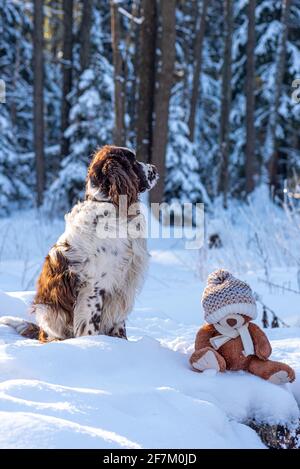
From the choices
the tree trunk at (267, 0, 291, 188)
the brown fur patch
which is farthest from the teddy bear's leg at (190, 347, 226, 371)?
the tree trunk at (267, 0, 291, 188)

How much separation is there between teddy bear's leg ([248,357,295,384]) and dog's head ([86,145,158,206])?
137cm

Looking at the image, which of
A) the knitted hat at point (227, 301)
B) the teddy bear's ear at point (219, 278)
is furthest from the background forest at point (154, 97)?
the knitted hat at point (227, 301)

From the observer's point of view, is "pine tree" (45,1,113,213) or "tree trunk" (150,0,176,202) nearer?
"tree trunk" (150,0,176,202)

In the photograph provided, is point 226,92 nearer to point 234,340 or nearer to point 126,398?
point 234,340

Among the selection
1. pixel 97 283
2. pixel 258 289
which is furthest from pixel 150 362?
pixel 258 289

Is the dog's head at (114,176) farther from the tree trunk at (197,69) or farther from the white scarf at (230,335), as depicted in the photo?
the tree trunk at (197,69)

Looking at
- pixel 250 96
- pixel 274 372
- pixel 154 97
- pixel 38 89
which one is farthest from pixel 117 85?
pixel 274 372

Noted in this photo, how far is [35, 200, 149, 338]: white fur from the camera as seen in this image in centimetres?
374

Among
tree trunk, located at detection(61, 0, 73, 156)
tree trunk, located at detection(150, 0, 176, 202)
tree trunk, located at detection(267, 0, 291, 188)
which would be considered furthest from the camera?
tree trunk, located at detection(267, 0, 291, 188)

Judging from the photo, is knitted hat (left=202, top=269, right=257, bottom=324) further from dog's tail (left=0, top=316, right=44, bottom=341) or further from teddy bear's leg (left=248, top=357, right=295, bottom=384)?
dog's tail (left=0, top=316, right=44, bottom=341)

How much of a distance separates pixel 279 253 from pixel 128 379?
19.0 feet

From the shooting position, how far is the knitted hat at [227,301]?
3.17m

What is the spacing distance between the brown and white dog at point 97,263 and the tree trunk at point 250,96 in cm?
1566
